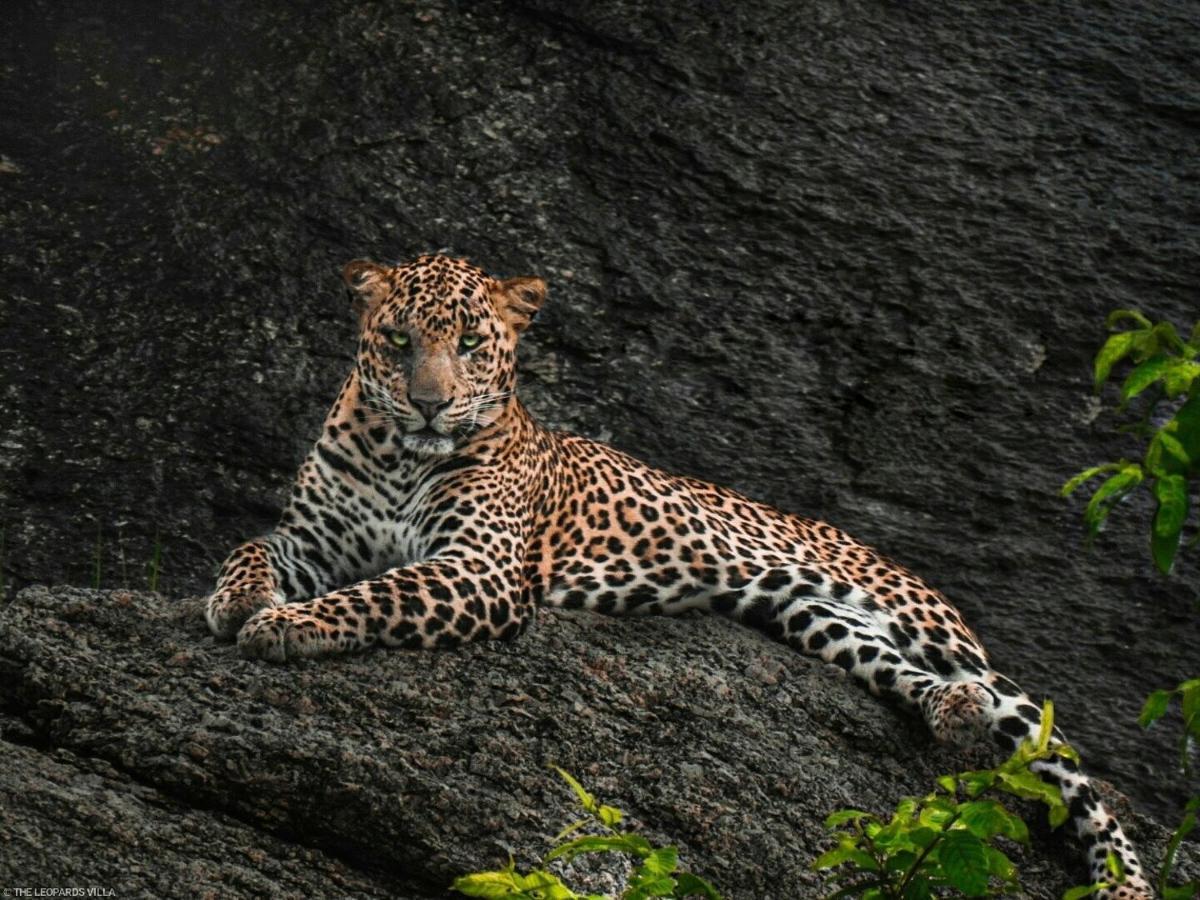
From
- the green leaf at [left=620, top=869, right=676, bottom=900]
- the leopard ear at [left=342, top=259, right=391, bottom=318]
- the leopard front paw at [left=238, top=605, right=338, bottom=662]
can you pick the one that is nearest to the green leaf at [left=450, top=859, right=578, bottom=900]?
the green leaf at [left=620, top=869, right=676, bottom=900]

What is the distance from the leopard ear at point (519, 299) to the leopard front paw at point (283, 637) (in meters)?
2.34

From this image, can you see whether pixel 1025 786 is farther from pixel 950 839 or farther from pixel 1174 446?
pixel 1174 446

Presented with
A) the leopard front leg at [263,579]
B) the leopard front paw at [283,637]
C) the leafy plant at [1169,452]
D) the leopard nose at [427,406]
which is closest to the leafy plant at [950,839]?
the leafy plant at [1169,452]

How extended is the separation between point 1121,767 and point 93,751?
18.9 feet

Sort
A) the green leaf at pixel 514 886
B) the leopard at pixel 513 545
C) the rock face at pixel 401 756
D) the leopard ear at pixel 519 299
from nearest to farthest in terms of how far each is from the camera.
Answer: the green leaf at pixel 514 886
the rock face at pixel 401 756
the leopard at pixel 513 545
the leopard ear at pixel 519 299

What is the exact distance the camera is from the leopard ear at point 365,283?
32.2 feet

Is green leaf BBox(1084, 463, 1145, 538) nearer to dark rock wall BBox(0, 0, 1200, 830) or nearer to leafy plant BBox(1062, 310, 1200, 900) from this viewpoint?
leafy plant BBox(1062, 310, 1200, 900)

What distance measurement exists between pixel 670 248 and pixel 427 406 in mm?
3288

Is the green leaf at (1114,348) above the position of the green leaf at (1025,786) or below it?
above

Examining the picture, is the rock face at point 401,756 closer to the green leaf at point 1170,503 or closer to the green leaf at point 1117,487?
the green leaf at point 1117,487

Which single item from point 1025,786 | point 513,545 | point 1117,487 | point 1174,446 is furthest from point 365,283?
point 1174,446

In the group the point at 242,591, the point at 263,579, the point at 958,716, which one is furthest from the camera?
the point at 958,716

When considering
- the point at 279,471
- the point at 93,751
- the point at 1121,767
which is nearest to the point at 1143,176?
the point at 1121,767

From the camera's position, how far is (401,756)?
7605mm
